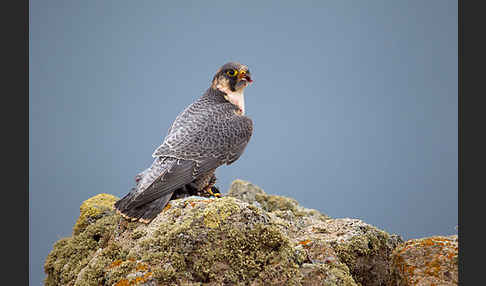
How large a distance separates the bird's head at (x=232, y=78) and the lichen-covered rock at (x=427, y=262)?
4.31m

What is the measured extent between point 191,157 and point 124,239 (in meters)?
1.74

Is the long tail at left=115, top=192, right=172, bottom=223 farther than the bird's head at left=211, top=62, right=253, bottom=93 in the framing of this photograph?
No

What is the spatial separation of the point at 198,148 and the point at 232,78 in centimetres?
185

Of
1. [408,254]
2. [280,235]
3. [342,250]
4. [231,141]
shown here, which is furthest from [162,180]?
[408,254]

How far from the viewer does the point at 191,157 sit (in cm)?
627

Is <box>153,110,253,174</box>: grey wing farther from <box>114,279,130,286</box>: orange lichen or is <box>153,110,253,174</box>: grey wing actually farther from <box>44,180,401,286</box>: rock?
<box>114,279,130,286</box>: orange lichen

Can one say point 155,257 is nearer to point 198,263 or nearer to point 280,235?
point 198,263

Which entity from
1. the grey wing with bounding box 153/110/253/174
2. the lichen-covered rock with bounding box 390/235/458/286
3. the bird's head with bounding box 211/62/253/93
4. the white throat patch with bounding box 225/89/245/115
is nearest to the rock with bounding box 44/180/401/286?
the lichen-covered rock with bounding box 390/235/458/286

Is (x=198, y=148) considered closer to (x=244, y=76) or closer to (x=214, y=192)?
(x=214, y=192)

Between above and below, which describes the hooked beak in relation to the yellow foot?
above

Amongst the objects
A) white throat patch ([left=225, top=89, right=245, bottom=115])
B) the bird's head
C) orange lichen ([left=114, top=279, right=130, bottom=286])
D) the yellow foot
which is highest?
the bird's head

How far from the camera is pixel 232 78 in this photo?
736 cm

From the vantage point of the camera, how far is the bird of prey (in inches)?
228

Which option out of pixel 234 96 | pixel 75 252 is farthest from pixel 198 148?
pixel 75 252
